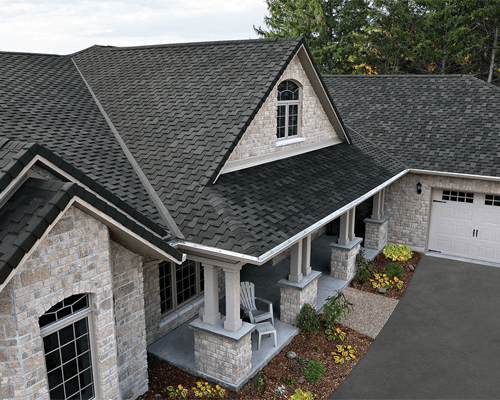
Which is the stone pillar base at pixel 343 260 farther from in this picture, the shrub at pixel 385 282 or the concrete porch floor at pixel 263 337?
the shrub at pixel 385 282

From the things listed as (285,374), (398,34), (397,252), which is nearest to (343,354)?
(285,374)

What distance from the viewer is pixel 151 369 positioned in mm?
8234

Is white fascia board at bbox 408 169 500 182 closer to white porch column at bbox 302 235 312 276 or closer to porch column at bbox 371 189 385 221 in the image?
porch column at bbox 371 189 385 221

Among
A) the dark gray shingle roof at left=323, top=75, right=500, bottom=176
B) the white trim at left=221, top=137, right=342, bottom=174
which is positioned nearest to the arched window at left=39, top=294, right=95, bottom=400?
the white trim at left=221, top=137, right=342, bottom=174

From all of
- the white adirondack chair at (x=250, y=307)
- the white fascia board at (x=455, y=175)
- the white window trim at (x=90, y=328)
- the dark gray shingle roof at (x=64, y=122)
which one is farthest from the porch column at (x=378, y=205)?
the white window trim at (x=90, y=328)

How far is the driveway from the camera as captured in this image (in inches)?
312

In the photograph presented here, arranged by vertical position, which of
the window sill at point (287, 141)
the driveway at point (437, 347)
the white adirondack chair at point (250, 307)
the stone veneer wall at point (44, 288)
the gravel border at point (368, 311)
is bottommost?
the driveway at point (437, 347)

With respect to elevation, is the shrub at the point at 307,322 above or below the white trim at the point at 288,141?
below

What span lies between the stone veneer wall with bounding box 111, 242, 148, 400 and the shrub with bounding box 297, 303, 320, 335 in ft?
11.5

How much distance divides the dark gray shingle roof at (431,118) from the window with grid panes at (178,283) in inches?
331

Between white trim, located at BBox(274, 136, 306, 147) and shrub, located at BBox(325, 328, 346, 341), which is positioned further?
white trim, located at BBox(274, 136, 306, 147)

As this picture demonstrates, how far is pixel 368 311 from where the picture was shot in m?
10.8

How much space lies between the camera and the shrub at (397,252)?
1415 centimetres

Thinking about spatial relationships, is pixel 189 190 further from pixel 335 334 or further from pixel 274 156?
pixel 335 334
